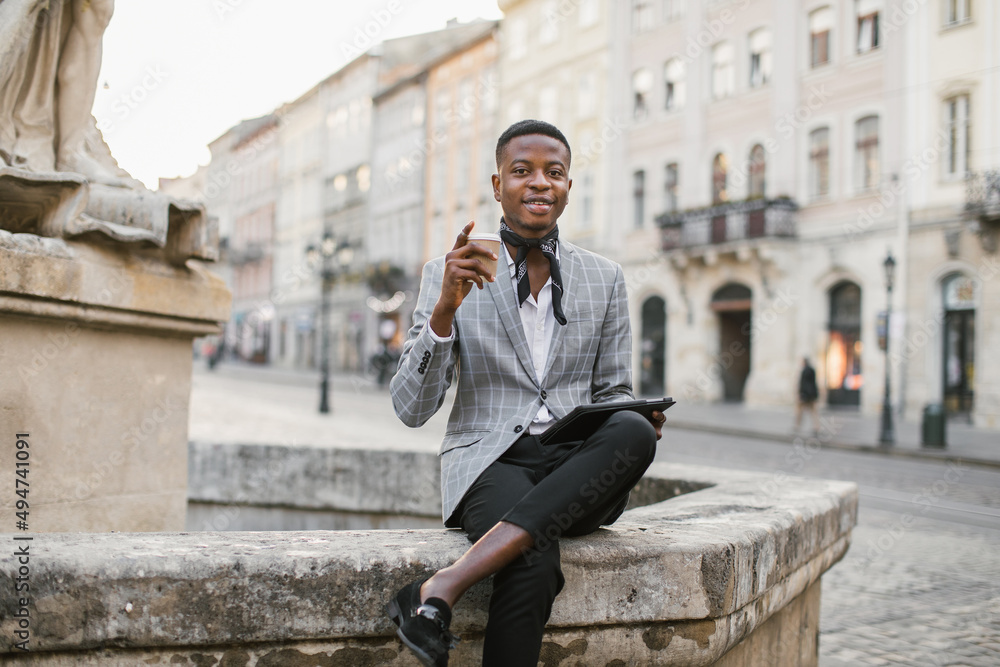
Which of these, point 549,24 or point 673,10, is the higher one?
point 549,24

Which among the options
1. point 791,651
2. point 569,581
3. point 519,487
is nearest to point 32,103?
point 519,487

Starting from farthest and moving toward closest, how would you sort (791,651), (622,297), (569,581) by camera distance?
(791,651) < (622,297) < (569,581)

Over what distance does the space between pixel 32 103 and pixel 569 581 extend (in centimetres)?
242

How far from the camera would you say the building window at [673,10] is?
27095mm

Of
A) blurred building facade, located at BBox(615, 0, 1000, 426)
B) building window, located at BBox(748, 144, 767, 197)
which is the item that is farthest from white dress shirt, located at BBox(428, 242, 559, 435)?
building window, located at BBox(748, 144, 767, 197)

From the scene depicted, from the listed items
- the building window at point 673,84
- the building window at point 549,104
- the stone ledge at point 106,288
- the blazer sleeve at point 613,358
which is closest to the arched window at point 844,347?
the building window at point 673,84

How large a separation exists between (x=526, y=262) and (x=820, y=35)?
23.2 meters

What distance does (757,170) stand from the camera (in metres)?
24.8

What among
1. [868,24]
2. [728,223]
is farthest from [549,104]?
[868,24]

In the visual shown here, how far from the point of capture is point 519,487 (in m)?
2.32

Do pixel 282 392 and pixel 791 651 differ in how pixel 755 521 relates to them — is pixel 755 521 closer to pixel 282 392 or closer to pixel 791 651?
pixel 791 651

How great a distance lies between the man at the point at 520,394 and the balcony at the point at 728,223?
21.7 meters

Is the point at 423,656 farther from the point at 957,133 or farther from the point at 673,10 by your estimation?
the point at 673,10

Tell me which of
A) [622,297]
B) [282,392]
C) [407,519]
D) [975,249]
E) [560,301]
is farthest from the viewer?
[282,392]
